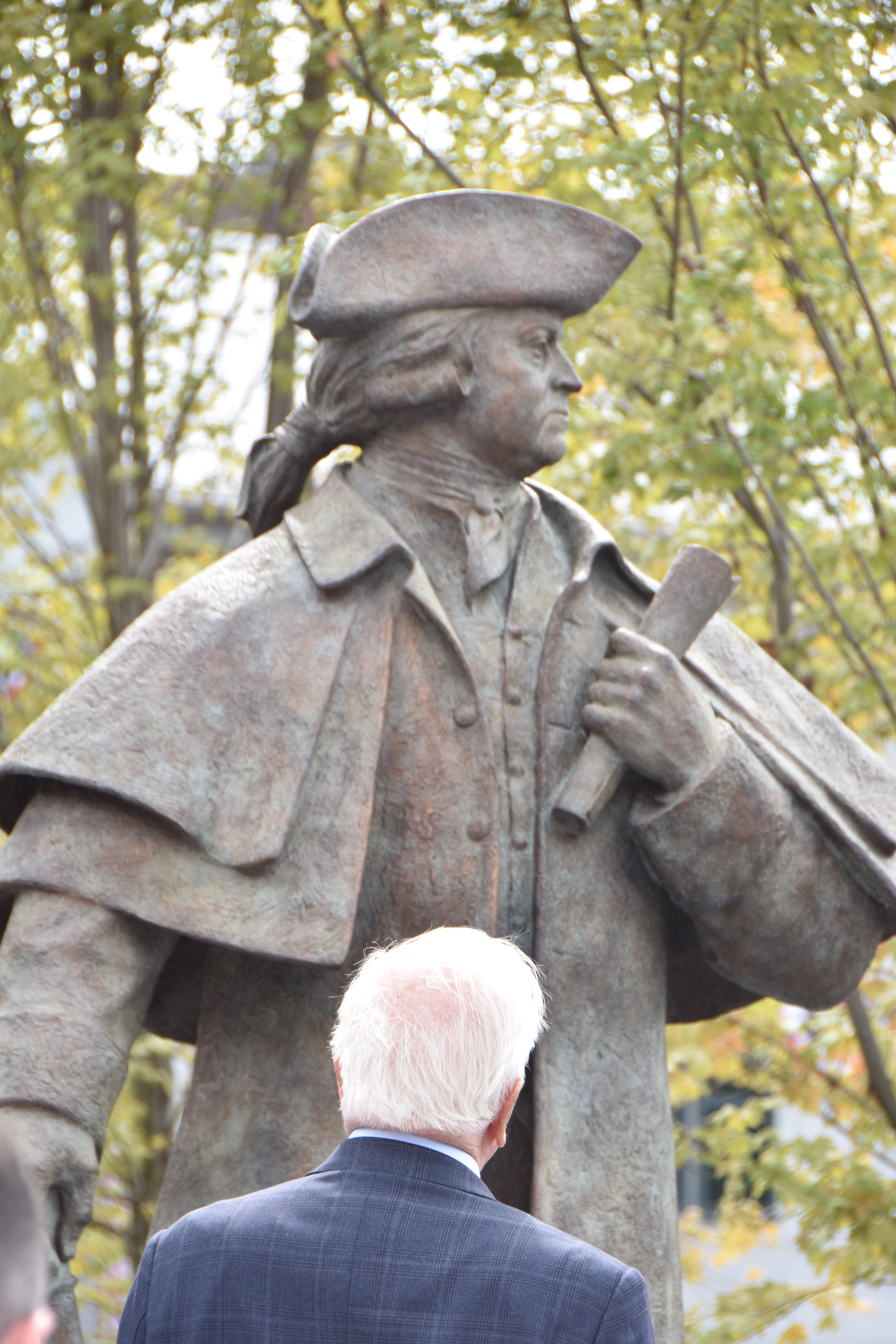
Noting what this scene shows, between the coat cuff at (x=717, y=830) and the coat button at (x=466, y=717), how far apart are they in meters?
0.33

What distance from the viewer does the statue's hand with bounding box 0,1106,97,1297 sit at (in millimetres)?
2748

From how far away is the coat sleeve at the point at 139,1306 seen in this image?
2.12m

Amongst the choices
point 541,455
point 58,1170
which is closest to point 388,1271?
point 58,1170

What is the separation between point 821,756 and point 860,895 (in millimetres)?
272

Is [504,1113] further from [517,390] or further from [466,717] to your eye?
[517,390]

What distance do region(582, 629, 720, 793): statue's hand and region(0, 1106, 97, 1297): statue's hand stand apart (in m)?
1.11

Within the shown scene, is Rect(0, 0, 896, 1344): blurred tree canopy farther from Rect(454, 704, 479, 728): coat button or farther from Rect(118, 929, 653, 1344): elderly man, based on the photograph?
Rect(118, 929, 653, 1344): elderly man

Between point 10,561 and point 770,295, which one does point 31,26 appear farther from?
point 10,561

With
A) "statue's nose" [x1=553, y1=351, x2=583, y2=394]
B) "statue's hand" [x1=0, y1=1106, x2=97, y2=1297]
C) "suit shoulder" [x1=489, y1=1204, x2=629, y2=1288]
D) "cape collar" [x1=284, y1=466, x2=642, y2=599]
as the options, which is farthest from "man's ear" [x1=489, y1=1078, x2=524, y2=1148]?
"statue's nose" [x1=553, y1=351, x2=583, y2=394]

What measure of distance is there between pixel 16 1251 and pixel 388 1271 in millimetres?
687

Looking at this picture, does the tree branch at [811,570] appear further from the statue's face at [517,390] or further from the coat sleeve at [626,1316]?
the coat sleeve at [626,1316]

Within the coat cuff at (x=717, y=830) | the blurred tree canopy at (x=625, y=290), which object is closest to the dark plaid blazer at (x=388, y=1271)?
the coat cuff at (x=717, y=830)

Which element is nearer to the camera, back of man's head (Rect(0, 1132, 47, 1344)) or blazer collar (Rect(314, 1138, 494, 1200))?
Result: back of man's head (Rect(0, 1132, 47, 1344))

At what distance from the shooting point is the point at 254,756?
3.05m
